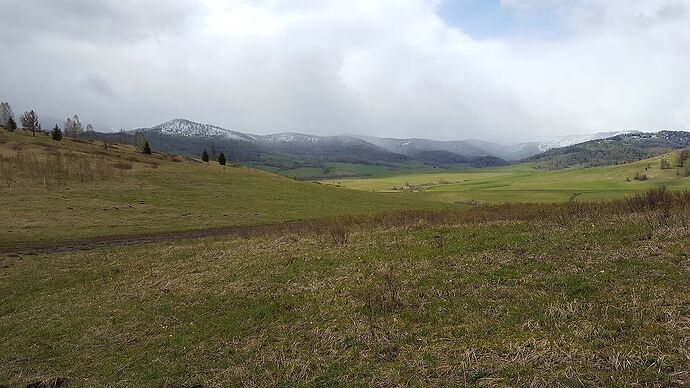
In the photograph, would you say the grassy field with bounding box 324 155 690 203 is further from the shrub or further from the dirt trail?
the dirt trail

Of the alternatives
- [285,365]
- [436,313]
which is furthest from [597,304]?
[285,365]

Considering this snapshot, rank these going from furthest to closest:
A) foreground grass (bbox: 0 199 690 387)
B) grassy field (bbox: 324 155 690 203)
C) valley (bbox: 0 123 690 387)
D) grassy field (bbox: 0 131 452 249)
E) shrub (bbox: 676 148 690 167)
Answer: shrub (bbox: 676 148 690 167) → grassy field (bbox: 324 155 690 203) → grassy field (bbox: 0 131 452 249) → valley (bbox: 0 123 690 387) → foreground grass (bbox: 0 199 690 387)

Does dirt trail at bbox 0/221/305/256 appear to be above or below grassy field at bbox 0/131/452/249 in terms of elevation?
below

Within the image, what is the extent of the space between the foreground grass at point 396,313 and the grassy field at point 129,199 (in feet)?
80.3

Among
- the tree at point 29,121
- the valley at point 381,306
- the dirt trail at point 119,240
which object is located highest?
the tree at point 29,121

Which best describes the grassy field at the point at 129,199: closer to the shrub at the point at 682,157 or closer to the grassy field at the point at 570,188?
the grassy field at the point at 570,188

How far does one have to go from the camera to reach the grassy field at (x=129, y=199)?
45.2m

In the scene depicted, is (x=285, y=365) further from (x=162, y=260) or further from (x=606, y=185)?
(x=606, y=185)

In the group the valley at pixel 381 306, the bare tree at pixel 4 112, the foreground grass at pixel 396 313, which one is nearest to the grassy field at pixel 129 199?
the valley at pixel 381 306

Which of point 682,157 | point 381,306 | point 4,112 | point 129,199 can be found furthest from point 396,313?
point 682,157

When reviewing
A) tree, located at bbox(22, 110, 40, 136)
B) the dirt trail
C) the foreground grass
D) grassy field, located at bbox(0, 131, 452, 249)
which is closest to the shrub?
grassy field, located at bbox(0, 131, 452, 249)

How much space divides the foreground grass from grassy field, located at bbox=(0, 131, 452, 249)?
80.3 ft

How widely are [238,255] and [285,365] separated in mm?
13147

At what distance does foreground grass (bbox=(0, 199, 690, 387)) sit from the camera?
31.2ft
